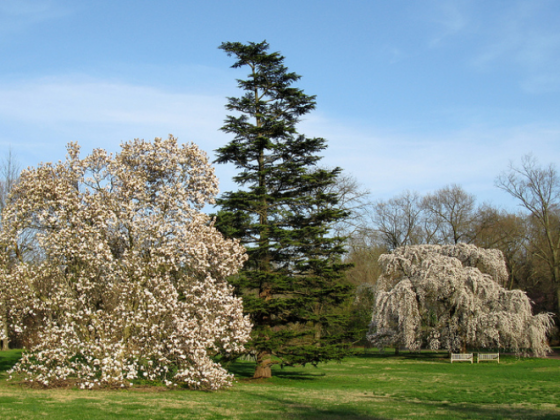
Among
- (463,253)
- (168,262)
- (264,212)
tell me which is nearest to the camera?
(168,262)

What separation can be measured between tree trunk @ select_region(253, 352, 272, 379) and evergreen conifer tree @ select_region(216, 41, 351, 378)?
39mm

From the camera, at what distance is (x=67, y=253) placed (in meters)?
13.1

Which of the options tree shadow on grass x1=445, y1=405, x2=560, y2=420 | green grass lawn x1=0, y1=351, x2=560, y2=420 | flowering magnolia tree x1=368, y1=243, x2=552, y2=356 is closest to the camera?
green grass lawn x1=0, y1=351, x2=560, y2=420

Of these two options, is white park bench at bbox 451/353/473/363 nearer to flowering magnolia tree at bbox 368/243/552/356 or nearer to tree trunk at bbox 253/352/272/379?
flowering magnolia tree at bbox 368/243/552/356

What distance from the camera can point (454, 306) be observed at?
102ft

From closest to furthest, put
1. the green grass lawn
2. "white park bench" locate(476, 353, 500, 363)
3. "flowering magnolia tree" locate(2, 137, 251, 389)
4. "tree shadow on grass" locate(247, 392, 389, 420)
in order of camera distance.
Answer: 1. the green grass lawn
2. "tree shadow on grass" locate(247, 392, 389, 420)
3. "flowering magnolia tree" locate(2, 137, 251, 389)
4. "white park bench" locate(476, 353, 500, 363)

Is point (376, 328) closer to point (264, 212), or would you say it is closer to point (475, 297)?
point (475, 297)

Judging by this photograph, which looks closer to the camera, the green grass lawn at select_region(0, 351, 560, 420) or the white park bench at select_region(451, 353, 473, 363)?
the green grass lawn at select_region(0, 351, 560, 420)

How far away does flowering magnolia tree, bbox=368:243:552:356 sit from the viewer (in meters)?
29.8

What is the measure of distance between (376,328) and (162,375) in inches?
897

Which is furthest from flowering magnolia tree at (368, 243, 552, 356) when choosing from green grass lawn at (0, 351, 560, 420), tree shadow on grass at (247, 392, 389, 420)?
tree shadow on grass at (247, 392, 389, 420)

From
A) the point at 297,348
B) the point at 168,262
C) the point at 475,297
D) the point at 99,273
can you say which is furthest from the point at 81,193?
the point at 475,297

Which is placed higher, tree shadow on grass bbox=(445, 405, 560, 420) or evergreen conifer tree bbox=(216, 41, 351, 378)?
evergreen conifer tree bbox=(216, 41, 351, 378)

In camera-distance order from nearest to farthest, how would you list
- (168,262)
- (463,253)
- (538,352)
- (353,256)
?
1. (168,262)
2. (538,352)
3. (463,253)
4. (353,256)
